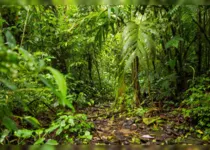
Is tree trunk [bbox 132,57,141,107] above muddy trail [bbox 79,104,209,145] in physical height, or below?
above

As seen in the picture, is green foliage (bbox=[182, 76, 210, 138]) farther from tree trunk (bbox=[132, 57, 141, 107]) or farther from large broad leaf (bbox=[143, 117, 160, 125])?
tree trunk (bbox=[132, 57, 141, 107])

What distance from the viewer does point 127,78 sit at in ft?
14.0

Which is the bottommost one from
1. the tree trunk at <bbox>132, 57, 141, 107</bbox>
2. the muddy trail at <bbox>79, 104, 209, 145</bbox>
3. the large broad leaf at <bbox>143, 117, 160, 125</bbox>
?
the muddy trail at <bbox>79, 104, 209, 145</bbox>

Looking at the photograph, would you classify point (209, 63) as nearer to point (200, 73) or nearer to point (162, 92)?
point (200, 73)

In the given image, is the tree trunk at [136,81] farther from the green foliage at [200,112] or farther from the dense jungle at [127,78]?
the green foliage at [200,112]

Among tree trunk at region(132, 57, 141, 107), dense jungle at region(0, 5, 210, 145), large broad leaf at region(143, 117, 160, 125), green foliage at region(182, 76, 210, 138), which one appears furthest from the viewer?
tree trunk at region(132, 57, 141, 107)

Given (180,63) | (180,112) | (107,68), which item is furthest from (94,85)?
(180,112)

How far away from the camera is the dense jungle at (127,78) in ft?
6.77

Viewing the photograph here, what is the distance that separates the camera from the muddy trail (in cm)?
214

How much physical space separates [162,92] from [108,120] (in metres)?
0.84

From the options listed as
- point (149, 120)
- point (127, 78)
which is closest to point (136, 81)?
point (149, 120)

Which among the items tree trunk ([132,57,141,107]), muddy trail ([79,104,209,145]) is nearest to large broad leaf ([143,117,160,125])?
muddy trail ([79,104,209,145])

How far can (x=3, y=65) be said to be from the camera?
287 mm

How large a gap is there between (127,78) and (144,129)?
6.01 ft
